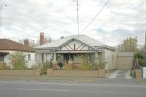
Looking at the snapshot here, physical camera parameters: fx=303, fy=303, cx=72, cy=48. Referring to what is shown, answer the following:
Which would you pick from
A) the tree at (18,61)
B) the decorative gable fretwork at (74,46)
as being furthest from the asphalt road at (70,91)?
the decorative gable fretwork at (74,46)

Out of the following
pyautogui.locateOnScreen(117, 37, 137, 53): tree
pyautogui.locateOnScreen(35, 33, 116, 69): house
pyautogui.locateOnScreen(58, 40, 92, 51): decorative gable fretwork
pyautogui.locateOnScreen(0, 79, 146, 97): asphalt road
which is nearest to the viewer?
pyautogui.locateOnScreen(0, 79, 146, 97): asphalt road

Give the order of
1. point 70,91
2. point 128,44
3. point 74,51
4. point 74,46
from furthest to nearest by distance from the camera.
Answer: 1. point 128,44
2. point 74,46
3. point 74,51
4. point 70,91

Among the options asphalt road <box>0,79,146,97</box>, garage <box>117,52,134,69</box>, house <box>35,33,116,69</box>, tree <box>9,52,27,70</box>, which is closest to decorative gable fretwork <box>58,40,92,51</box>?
house <box>35,33,116,69</box>

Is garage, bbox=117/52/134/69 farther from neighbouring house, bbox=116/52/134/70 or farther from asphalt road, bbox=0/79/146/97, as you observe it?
asphalt road, bbox=0/79/146/97

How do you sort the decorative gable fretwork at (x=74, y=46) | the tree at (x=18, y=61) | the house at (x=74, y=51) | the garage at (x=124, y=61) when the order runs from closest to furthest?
1. the tree at (x=18, y=61)
2. the house at (x=74, y=51)
3. the decorative gable fretwork at (x=74, y=46)
4. the garage at (x=124, y=61)

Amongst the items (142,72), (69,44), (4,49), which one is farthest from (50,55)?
(142,72)

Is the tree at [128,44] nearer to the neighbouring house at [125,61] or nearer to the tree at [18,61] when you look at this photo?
the neighbouring house at [125,61]

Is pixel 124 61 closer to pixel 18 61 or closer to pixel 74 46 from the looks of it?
pixel 74 46

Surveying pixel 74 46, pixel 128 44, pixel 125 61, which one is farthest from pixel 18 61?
pixel 128 44

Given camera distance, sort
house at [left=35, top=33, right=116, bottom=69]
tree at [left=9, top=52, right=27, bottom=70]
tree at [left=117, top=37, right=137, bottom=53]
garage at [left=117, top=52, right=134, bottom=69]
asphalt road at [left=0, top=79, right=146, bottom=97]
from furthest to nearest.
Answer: tree at [left=117, top=37, right=137, bottom=53] < garage at [left=117, top=52, right=134, bottom=69] < house at [left=35, top=33, right=116, bottom=69] < tree at [left=9, top=52, right=27, bottom=70] < asphalt road at [left=0, top=79, right=146, bottom=97]

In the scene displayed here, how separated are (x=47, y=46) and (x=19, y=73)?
432 inches

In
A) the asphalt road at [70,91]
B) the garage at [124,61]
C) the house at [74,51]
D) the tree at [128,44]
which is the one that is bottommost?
the asphalt road at [70,91]

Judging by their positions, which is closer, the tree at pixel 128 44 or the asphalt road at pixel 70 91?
the asphalt road at pixel 70 91

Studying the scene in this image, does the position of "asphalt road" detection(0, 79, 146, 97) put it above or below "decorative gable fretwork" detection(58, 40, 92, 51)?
below
